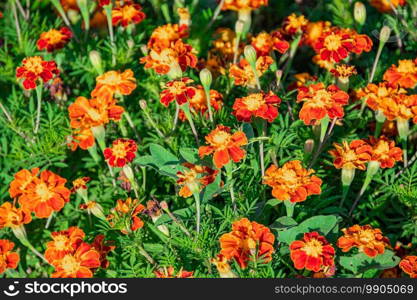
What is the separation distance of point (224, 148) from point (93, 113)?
1.61 ft

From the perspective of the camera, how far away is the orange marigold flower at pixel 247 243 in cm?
166

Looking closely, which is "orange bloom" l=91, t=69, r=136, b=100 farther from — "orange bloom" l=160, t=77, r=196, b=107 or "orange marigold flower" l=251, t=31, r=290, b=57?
"orange marigold flower" l=251, t=31, r=290, b=57

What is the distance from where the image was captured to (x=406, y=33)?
2604mm

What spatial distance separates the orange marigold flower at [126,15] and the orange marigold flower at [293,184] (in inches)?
37.0

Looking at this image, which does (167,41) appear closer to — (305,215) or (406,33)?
(305,215)

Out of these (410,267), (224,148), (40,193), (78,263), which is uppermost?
(224,148)

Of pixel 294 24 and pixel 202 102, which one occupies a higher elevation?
pixel 294 24

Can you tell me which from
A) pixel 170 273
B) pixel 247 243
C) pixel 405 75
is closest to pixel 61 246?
pixel 170 273

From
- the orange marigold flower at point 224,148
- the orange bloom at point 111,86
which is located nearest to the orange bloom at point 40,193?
the orange bloom at point 111,86

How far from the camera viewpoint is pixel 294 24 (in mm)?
2338

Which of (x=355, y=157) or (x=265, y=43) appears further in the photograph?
(x=265, y=43)

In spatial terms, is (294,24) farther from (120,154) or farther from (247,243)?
(247,243)

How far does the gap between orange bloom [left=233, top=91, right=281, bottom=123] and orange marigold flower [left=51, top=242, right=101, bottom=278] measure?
573 millimetres

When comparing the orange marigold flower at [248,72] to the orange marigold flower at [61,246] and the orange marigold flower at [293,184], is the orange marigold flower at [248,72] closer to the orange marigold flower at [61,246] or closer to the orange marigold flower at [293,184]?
the orange marigold flower at [293,184]
